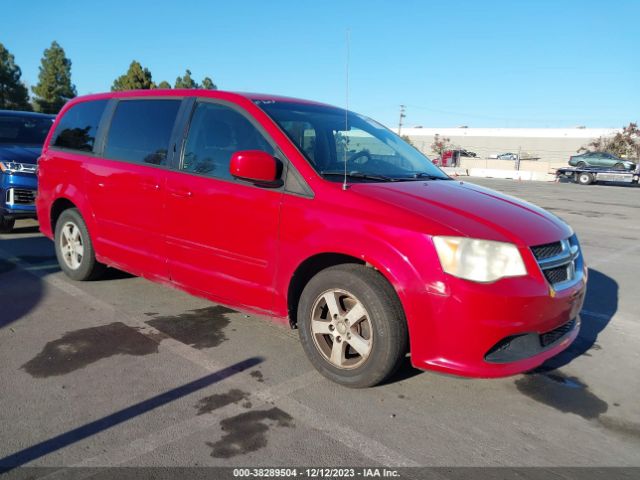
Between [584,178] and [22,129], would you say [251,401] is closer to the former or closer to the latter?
[22,129]

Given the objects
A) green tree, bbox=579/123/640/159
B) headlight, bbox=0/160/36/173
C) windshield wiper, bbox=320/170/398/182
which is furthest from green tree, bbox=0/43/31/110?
green tree, bbox=579/123/640/159

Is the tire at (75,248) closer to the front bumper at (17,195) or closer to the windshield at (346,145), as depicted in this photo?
the front bumper at (17,195)

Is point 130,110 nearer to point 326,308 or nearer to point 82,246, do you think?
point 82,246

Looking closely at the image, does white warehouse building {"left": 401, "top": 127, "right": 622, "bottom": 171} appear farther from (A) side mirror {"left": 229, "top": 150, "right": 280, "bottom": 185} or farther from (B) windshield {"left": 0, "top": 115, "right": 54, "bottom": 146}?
(A) side mirror {"left": 229, "top": 150, "right": 280, "bottom": 185}

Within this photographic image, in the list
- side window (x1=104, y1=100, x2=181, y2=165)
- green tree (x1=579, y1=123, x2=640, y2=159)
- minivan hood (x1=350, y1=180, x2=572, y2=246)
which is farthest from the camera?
green tree (x1=579, y1=123, x2=640, y2=159)

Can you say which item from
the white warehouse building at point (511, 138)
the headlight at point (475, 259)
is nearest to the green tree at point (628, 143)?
the white warehouse building at point (511, 138)

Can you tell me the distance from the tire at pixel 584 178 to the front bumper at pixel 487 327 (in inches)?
1127

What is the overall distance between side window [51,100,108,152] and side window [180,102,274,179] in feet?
5.07

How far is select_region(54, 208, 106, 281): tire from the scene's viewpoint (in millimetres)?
5148

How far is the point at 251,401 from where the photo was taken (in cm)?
307

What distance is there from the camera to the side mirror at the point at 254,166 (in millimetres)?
3395

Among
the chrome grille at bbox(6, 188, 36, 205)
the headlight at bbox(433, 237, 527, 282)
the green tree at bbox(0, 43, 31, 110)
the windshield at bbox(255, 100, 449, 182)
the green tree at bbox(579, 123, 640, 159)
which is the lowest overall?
the chrome grille at bbox(6, 188, 36, 205)

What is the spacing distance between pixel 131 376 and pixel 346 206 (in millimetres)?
1751

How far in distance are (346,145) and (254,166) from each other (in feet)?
3.15
